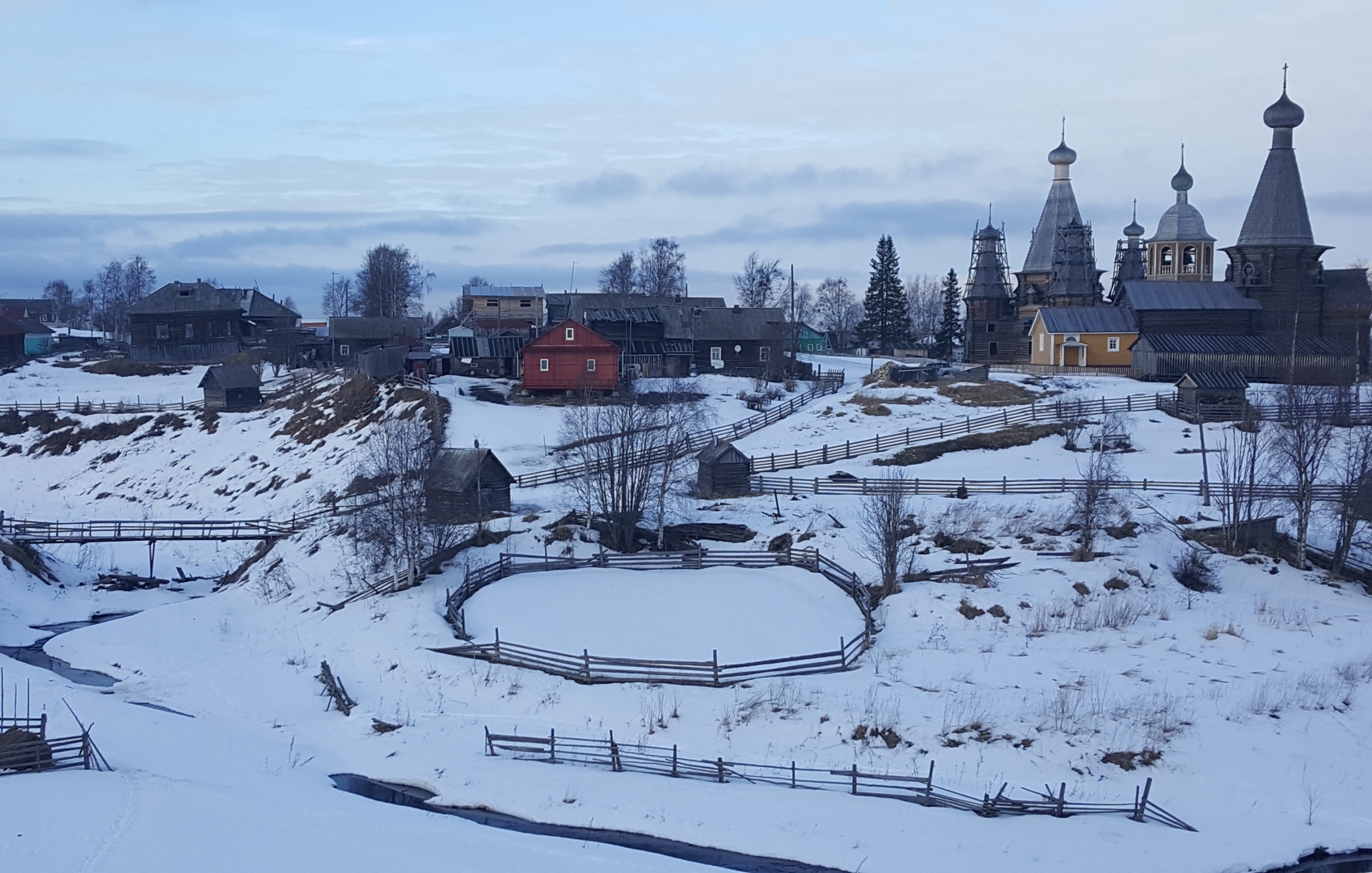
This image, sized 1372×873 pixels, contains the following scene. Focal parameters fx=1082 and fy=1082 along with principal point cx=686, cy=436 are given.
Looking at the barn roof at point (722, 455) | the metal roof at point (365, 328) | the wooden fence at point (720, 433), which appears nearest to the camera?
the wooden fence at point (720, 433)

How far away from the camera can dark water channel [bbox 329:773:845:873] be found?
1883cm

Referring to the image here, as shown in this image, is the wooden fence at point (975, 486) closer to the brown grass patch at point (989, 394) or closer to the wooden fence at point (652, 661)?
the wooden fence at point (652, 661)

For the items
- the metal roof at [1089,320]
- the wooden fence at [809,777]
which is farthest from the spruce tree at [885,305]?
the wooden fence at [809,777]

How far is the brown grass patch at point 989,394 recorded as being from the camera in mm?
54594

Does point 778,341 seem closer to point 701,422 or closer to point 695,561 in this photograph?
point 701,422

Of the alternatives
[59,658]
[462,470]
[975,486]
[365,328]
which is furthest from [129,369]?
[975,486]

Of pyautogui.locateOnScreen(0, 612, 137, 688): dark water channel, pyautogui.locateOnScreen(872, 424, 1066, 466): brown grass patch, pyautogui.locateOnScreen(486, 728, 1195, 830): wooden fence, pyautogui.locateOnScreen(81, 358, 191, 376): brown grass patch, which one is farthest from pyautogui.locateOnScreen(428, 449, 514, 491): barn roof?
pyautogui.locateOnScreen(81, 358, 191, 376): brown grass patch

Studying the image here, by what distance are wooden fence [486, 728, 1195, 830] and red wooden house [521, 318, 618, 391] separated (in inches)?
1387

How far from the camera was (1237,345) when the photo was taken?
58.3 m

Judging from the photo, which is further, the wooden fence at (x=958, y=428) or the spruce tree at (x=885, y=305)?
the spruce tree at (x=885, y=305)

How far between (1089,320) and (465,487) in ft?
135

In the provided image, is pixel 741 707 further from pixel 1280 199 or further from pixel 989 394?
pixel 1280 199

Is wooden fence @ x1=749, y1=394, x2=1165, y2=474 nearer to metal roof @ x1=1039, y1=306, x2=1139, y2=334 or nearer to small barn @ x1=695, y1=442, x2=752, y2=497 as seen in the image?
small barn @ x1=695, y1=442, x2=752, y2=497

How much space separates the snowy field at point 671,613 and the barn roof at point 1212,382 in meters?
25.2
